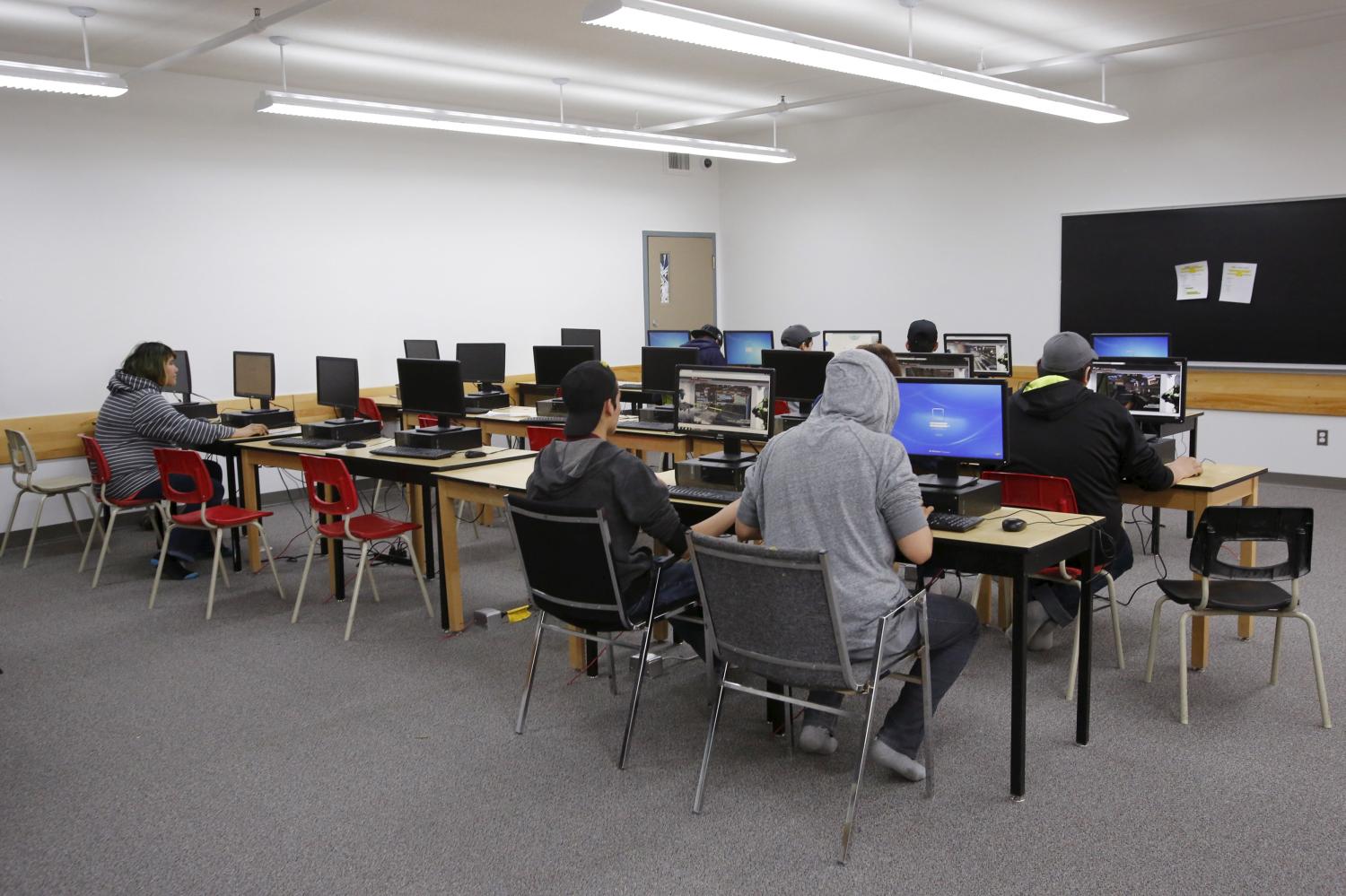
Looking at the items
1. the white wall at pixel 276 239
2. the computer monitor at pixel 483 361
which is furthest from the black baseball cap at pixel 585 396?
the white wall at pixel 276 239

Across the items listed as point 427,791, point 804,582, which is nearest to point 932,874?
point 804,582

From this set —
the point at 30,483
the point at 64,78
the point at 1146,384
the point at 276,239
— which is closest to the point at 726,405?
the point at 1146,384

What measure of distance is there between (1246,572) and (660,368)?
349 cm

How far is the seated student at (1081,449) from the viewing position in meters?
3.82

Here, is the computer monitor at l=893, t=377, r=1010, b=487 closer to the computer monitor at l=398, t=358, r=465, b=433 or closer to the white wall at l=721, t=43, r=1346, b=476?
the computer monitor at l=398, t=358, r=465, b=433

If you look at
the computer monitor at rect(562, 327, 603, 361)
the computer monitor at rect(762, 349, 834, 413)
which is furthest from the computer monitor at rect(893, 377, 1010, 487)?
the computer monitor at rect(562, 327, 603, 361)

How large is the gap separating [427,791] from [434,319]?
6.12m

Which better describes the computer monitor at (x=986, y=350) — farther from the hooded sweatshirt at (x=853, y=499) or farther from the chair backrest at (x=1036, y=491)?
the hooded sweatshirt at (x=853, y=499)

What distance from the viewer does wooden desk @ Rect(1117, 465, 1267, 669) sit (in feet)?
12.6

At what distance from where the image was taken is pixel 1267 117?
24.3 ft

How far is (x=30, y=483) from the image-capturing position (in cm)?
611

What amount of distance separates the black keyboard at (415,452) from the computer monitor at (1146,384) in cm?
319

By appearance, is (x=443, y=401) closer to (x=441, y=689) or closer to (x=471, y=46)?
(x=441, y=689)

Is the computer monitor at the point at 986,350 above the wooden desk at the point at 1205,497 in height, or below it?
above
